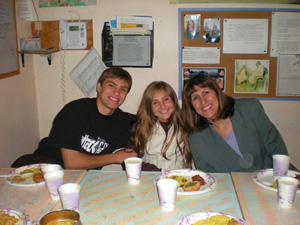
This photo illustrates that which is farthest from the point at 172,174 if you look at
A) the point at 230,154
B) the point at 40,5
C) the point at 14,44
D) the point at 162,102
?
the point at 40,5

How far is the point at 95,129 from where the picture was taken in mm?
2189

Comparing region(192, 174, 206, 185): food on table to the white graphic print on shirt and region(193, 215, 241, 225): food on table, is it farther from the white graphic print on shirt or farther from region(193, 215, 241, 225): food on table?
the white graphic print on shirt

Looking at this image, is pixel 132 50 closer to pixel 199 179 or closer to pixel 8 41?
pixel 8 41

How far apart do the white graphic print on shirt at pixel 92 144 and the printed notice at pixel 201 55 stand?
1.17m

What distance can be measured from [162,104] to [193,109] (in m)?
0.23

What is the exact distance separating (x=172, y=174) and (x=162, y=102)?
0.67 metres

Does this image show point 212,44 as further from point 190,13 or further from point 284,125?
point 284,125

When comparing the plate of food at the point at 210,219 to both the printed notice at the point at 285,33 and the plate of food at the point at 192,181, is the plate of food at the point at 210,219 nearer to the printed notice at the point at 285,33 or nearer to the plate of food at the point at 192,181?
the plate of food at the point at 192,181

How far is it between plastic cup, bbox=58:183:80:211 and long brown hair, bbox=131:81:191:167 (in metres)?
0.93

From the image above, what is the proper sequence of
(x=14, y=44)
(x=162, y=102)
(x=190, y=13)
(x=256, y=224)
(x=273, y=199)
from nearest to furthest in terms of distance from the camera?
(x=256, y=224), (x=273, y=199), (x=162, y=102), (x=14, y=44), (x=190, y=13)

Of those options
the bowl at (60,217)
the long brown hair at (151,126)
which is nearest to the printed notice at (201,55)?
the long brown hair at (151,126)

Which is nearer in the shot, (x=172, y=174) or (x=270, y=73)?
(x=172, y=174)

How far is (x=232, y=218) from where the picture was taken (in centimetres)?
112

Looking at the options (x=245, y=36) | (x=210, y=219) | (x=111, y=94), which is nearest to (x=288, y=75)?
(x=245, y=36)
